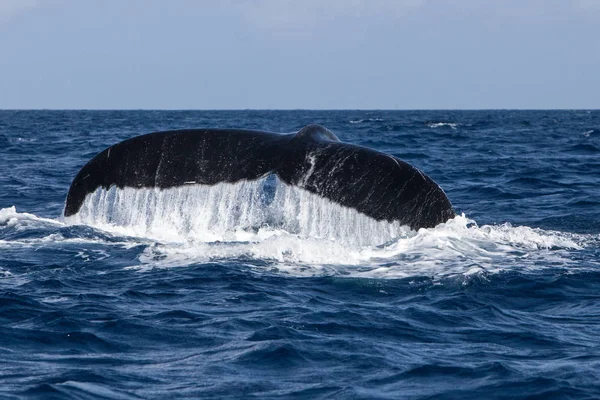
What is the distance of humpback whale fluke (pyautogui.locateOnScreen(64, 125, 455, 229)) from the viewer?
872cm

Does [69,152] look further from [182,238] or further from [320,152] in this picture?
[320,152]

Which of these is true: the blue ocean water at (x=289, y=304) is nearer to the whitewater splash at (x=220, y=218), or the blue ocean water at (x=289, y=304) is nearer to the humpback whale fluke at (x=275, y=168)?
the whitewater splash at (x=220, y=218)

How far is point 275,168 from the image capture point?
30.5ft

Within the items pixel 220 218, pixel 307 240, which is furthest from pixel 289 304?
pixel 220 218

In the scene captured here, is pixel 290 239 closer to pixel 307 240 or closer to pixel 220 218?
pixel 307 240

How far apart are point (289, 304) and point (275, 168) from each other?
1.46 meters

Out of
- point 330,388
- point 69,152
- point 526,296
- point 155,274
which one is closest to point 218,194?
point 155,274

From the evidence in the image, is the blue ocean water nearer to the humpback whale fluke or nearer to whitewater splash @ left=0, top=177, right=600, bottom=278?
whitewater splash @ left=0, top=177, right=600, bottom=278

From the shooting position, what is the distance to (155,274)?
9.59 meters

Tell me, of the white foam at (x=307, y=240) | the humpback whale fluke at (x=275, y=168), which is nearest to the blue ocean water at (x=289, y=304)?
the white foam at (x=307, y=240)

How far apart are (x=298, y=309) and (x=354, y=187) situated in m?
1.28

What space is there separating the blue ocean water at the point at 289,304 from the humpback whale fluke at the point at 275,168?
0.16 m

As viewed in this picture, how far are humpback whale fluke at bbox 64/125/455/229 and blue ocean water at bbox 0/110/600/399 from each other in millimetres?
163

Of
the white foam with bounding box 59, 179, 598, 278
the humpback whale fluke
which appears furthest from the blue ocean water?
the humpback whale fluke
